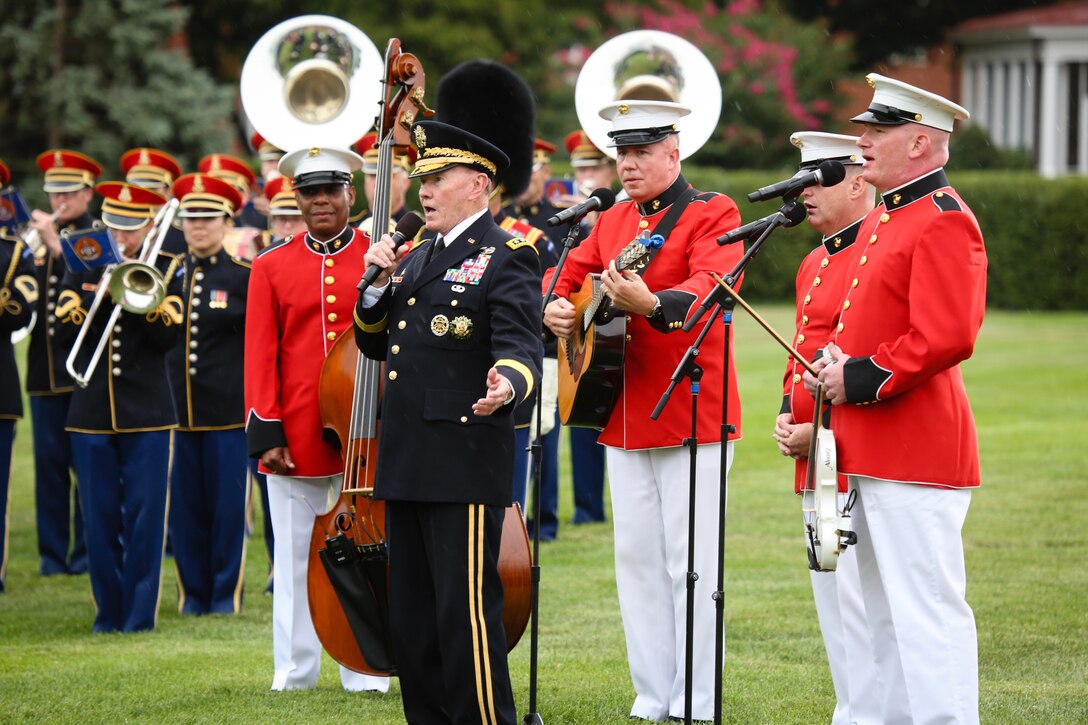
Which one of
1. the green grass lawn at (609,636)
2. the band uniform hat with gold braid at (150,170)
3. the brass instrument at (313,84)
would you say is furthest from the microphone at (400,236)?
the band uniform hat with gold braid at (150,170)

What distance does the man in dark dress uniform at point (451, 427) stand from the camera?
18.5ft

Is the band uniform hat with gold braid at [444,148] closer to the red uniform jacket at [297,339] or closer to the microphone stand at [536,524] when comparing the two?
the microphone stand at [536,524]

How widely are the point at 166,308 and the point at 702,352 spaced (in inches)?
141

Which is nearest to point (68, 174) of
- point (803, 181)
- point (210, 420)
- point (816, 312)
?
point (210, 420)

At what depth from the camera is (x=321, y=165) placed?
7.11m

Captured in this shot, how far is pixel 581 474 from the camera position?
40.4 ft

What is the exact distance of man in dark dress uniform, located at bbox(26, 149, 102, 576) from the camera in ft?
35.2

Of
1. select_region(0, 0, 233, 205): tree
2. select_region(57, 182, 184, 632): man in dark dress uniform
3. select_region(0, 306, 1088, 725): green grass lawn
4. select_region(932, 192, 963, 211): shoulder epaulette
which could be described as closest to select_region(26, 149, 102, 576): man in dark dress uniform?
select_region(0, 306, 1088, 725): green grass lawn

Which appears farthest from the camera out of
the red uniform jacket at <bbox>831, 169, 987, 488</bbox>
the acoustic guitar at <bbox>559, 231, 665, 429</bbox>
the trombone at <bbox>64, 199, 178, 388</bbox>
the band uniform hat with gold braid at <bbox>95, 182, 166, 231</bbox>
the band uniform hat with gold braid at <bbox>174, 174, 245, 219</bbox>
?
the band uniform hat with gold braid at <bbox>174, 174, 245, 219</bbox>

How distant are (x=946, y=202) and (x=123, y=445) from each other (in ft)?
17.5

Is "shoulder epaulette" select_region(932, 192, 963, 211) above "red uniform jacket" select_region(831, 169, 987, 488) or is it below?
above

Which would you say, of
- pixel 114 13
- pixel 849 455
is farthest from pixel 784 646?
pixel 114 13

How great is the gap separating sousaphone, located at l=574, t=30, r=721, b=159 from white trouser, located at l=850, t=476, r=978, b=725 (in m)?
3.03

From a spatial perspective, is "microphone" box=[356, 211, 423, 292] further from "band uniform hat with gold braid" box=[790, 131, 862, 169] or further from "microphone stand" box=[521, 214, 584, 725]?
"band uniform hat with gold braid" box=[790, 131, 862, 169]
